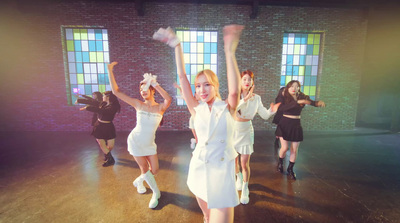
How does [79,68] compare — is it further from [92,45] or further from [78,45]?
[92,45]

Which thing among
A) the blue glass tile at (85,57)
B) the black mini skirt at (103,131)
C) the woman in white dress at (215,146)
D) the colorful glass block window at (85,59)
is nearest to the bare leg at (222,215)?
the woman in white dress at (215,146)

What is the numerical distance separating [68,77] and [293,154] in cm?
870

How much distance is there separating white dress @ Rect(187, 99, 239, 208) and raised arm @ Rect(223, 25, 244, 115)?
0.15 meters

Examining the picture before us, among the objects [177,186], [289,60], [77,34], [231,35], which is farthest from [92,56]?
[289,60]

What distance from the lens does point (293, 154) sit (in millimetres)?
3516

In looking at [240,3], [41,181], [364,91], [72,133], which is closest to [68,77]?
[72,133]

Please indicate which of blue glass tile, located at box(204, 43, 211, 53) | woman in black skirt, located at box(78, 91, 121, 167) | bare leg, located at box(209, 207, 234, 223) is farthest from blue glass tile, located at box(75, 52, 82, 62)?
bare leg, located at box(209, 207, 234, 223)

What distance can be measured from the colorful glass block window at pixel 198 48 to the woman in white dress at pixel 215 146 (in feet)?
19.3

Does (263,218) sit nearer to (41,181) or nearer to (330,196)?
(330,196)

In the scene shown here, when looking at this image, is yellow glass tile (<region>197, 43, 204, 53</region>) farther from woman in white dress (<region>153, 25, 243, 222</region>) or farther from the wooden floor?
woman in white dress (<region>153, 25, 243, 222</region>)

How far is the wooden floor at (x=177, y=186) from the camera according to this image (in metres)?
2.52

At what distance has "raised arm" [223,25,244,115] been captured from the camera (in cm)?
127

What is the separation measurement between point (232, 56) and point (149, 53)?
6625 mm

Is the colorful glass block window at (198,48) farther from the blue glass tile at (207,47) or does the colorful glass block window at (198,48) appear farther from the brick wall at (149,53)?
the brick wall at (149,53)
